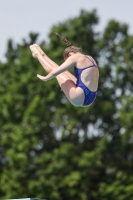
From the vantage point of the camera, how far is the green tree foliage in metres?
39.0

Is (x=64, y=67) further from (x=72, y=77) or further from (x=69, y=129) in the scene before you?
(x=69, y=129)

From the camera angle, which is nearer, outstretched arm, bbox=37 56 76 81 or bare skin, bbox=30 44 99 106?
→ outstretched arm, bbox=37 56 76 81

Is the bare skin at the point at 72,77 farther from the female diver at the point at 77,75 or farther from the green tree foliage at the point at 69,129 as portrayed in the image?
the green tree foliage at the point at 69,129

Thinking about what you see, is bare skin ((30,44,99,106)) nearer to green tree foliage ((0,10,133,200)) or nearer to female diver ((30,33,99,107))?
female diver ((30,33,99,107))

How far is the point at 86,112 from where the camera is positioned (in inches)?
1582

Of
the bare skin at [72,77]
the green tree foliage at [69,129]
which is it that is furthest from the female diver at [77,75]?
the green tree foliage at [69,129]

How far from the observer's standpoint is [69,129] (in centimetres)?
4009

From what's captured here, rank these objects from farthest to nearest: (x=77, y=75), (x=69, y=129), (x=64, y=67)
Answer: (x=69, y=129) → (x=77, y=75) → (x=64, y=67)

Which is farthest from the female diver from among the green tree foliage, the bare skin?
the green tree foliage

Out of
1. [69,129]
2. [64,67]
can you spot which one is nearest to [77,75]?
[64,67]

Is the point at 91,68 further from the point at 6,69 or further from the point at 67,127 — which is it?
the point at 6,69

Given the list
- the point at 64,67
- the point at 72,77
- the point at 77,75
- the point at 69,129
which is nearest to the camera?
the point at 64,67

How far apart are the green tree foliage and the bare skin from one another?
2854 centimetres

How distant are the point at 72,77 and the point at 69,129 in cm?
2982
